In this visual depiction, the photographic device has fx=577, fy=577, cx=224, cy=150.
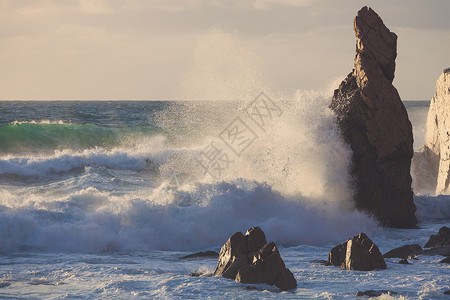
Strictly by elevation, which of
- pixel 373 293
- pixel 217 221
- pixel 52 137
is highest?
pixel 52 137

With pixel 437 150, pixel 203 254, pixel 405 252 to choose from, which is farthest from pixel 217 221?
pixel 437 150

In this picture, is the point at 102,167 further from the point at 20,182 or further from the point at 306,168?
the point at 306,168

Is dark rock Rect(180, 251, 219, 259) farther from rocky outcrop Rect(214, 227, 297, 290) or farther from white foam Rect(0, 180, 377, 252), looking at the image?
rocky outcrop Rect(214, 227, 297, 290)

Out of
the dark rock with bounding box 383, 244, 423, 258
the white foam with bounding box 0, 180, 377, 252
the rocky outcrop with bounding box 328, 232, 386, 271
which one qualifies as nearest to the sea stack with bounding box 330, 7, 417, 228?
the white foam with bounding box 0, 180, 377, 252

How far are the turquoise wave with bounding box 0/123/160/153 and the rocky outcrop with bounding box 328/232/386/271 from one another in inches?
678

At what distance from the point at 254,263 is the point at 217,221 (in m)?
3.77

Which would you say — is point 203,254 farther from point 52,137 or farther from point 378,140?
point 52,137

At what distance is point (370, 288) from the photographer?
263 inches

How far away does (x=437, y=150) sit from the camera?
50.3 ft

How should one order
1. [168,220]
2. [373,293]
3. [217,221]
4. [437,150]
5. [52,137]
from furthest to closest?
[52,137] < [437,150] < [217,221] < [168,220] < [373,293]

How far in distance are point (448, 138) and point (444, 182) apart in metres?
1.07

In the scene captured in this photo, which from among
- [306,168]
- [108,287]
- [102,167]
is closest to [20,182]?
[102,167]

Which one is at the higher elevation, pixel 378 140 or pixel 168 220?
pixel 378 140

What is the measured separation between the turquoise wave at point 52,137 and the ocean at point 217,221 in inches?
240
